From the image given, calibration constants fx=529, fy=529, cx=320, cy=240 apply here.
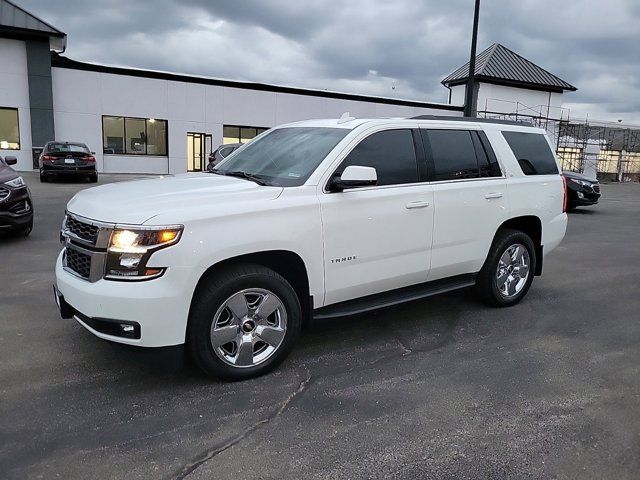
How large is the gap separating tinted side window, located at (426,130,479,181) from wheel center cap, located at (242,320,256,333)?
6.88 feet

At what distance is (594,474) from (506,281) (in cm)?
296

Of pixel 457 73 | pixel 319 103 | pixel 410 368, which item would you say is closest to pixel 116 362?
pixel 410 368

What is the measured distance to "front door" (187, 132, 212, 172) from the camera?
2772 centimetres

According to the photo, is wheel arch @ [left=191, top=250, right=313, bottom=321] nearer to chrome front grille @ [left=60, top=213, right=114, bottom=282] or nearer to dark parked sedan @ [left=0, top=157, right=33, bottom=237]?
chrome front grille @ [left=60, top=213, right=114, bottom=282]

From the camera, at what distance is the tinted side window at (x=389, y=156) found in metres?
4.26

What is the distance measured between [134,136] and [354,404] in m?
25.7

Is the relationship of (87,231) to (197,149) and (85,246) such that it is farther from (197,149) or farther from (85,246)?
(197,149)

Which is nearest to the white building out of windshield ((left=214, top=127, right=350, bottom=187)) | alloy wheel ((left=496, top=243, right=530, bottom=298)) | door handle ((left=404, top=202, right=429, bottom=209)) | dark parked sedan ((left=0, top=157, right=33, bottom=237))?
dark parked sedan ((left=0, top=157, right=33, bottom=237))

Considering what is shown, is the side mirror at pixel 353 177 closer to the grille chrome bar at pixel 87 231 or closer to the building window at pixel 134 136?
the grille chrome bar at pixel 87 231

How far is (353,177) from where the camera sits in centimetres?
377

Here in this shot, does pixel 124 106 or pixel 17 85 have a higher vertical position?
pixel 17 85

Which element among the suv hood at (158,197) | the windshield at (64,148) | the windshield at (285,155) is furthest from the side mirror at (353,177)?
the windshield at (64,148)

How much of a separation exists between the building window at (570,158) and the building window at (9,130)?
110 ft

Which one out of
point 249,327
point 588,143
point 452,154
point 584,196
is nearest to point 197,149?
point 584,196
